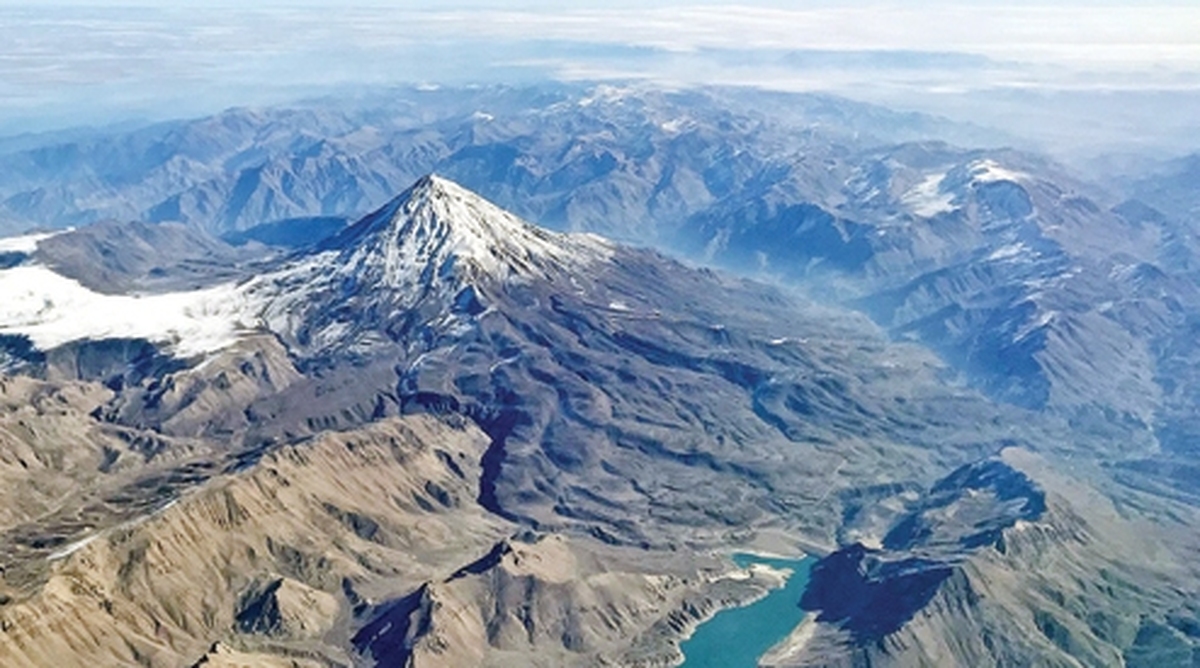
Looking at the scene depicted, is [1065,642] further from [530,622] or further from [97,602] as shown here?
[97,602]

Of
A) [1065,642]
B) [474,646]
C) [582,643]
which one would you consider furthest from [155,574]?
[1065,642]

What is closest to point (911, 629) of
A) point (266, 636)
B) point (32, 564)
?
point (266, 636)

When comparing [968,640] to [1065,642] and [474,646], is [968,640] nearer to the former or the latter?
[1065,642]

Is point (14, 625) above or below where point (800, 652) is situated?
above

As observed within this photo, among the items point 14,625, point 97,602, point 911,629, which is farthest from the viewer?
point 911,629

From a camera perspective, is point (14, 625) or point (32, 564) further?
point (32, 564)

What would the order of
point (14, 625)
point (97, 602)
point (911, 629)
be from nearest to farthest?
point (14, 625)
point (97, 602)
point (911, 629)

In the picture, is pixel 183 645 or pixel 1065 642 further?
pixel 1065 642
